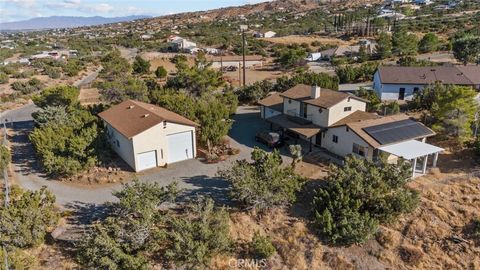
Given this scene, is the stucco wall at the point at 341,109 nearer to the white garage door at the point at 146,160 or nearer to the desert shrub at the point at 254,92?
the white garage door at the point at 146,160

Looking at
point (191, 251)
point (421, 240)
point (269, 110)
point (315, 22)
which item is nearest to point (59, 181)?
point (191, 251)

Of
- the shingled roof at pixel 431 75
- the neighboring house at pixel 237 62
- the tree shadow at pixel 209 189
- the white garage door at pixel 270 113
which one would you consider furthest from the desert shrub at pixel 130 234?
the neighboring house at pixel 237 62

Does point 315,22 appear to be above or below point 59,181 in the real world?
above

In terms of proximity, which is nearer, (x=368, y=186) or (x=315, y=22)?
(x=368, y=186)

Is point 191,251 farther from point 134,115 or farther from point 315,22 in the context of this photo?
point 315,22

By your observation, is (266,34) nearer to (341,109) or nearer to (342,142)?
(341,109)

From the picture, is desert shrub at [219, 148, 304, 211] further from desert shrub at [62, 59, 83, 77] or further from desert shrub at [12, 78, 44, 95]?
desert shrub at [62, 59, 83, 77]

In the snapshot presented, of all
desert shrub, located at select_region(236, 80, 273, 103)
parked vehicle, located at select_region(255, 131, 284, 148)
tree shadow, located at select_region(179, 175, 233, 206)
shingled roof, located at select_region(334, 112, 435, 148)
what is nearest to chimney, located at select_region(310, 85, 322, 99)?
shingled roof, located at select_region(334, 112, 435, 148)
